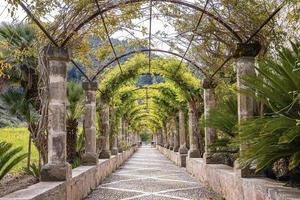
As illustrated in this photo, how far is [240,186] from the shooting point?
5.29 m

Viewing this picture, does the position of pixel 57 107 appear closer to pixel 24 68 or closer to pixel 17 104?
pixel 17 104

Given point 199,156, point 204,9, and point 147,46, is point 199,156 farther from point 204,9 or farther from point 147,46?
point 204,9

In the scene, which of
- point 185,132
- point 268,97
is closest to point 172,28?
point 268,97

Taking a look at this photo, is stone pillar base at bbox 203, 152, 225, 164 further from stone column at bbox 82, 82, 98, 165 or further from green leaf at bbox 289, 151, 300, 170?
green leaf at bbox 289, 151, 300, 170

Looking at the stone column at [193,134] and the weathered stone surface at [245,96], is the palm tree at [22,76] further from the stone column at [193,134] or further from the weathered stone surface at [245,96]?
the stone column at [193,134]

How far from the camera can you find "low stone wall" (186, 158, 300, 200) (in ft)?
12.2

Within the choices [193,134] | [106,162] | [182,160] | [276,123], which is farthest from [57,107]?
[182,160]

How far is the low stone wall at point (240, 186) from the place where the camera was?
12.2ft

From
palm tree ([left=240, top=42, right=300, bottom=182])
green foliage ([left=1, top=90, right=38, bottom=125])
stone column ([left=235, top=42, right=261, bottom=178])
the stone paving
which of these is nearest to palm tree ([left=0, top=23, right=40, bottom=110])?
green foliage ([left=1, top=90, right=38, bottom=125])

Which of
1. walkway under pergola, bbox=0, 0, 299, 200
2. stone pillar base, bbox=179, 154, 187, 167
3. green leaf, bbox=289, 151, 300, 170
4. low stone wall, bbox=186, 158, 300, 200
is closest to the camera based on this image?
green leaf, bbox=289, 151, 300, 170

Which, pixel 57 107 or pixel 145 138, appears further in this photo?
pixel 145 138

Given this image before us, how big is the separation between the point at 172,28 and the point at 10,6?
178 inches

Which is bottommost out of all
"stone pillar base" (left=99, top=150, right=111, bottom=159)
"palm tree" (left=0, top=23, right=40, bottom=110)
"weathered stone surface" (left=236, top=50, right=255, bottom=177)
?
"stone pillar base" (left=99, top=150, right=111, bottom=159)

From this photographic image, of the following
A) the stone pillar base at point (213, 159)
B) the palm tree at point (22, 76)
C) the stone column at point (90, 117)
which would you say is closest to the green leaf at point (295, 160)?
the stone pillar base at point (213, 159)
